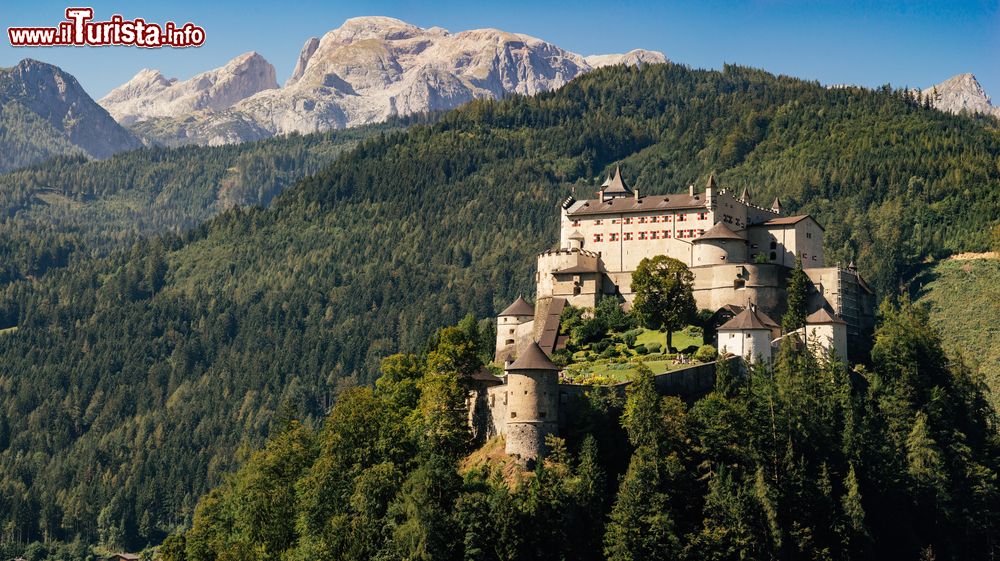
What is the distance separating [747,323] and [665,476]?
816 inches

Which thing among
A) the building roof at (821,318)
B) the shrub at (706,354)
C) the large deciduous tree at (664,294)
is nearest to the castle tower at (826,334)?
the building roof at (821,318)

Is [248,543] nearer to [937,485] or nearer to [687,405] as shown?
[687,405]

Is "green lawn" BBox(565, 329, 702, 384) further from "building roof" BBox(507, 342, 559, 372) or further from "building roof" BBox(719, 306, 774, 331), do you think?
"building roof" BBox(507, 342, 559, 372)

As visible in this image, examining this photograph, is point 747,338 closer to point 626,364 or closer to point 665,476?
point 626,364

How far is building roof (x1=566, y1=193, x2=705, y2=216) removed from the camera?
13025 cm

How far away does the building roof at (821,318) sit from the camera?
115688mm

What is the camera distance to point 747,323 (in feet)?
369

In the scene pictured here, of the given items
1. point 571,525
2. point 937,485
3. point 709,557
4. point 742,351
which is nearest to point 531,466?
point 571,525

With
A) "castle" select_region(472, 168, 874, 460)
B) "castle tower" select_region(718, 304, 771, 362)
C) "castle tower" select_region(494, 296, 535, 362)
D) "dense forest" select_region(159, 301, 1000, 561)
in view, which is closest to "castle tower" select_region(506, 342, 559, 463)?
"dense forest" select_region(159, 301, 1000, 561)

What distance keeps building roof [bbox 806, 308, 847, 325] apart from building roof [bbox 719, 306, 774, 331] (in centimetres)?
404

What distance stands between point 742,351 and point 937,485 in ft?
59.2

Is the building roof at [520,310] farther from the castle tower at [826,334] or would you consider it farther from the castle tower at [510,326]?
the castle tower at [826,334]

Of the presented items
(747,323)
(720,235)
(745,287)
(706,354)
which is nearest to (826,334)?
(747,323)

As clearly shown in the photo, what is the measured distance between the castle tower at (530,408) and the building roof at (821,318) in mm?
28583
